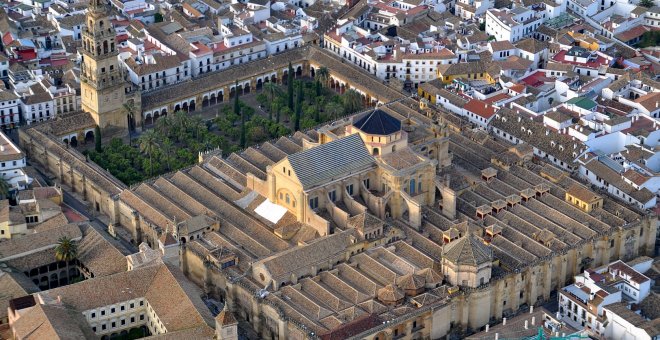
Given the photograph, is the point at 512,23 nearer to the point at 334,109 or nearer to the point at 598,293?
the point at 334,109

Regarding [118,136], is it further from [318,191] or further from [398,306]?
[398,306]

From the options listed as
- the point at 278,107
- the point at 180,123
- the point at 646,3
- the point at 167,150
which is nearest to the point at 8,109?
the point at 180,123

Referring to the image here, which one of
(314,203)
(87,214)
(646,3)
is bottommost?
(87,214)

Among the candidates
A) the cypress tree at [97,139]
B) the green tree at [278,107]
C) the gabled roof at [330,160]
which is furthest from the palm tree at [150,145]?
the gabled roof at [330,160]

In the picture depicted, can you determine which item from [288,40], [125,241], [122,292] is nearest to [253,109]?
[288,40]

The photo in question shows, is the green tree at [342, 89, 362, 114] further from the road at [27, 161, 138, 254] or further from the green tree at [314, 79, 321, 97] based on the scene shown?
the road at [27, 161, 138, 254]

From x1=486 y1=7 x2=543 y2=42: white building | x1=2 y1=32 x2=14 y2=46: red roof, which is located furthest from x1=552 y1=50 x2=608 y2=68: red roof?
x1=2 y1=32 x2=14 y2=46: red roof
